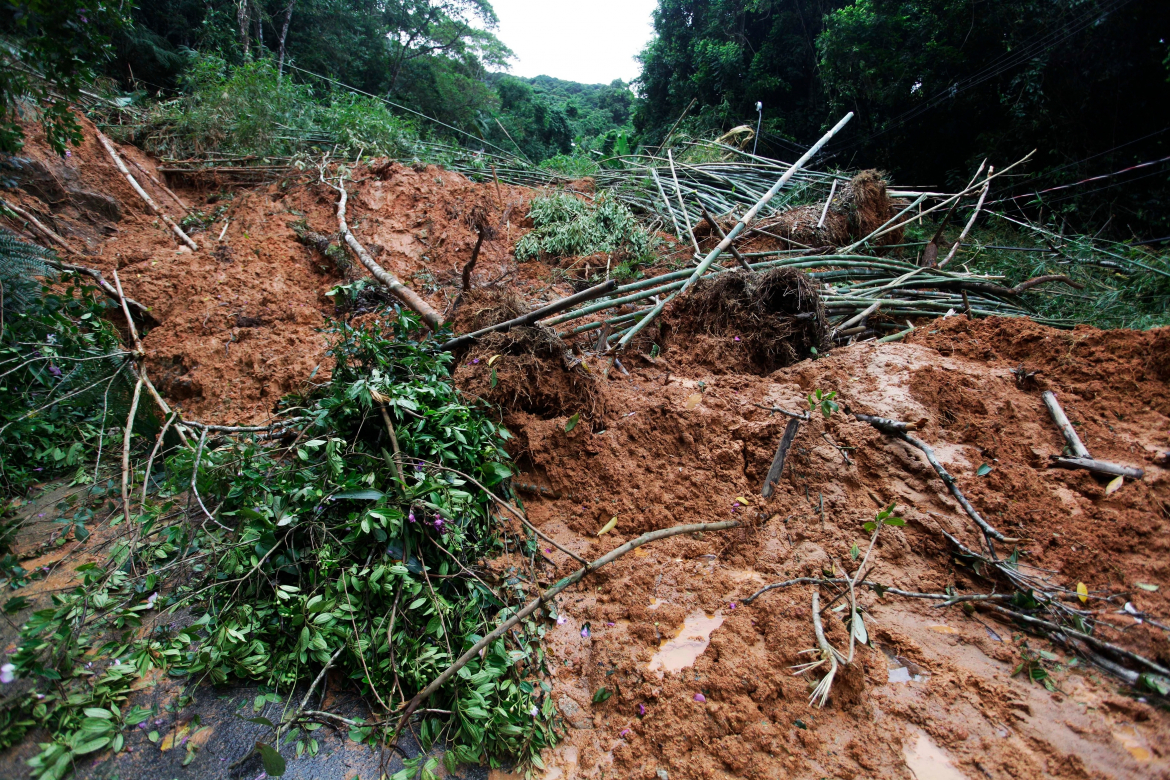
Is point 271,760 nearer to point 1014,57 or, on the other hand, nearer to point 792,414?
point 792,414

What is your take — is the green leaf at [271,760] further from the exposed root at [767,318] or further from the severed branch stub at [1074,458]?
the severed branch stub at [1074,458]

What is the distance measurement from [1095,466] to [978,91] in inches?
358

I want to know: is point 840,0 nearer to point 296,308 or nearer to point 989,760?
point 296,308

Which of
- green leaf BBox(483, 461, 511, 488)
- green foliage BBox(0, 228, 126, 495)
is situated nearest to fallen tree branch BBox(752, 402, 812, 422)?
green leaf BBox(483, 461, 511, 488)

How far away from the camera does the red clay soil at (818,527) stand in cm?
151

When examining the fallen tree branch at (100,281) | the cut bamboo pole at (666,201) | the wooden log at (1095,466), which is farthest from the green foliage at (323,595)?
the cut bamboo pole at (666,201)

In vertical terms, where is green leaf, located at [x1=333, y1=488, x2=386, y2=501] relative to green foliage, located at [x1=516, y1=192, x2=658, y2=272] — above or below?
below

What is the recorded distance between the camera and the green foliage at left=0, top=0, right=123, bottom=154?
213 centimetres

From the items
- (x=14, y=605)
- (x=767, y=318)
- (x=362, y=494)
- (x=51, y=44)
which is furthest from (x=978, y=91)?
(x=14, y=605)

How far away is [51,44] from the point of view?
2.18 metres

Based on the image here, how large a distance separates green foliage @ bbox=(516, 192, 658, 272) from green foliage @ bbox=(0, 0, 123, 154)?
3111mm

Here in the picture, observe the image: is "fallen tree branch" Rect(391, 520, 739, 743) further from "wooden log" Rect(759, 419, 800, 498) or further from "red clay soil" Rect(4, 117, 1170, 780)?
"wooden log" Rect(759, 419, 800, 498)

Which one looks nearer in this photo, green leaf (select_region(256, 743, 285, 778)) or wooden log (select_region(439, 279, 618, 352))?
green leaf (select_region(256, 743, 285, 778))

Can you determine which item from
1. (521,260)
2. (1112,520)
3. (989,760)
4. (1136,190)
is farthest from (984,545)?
(1136,190)
